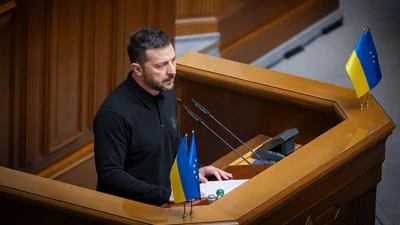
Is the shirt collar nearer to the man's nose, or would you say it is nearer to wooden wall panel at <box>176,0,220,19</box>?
the man's nose

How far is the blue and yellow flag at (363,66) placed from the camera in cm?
520

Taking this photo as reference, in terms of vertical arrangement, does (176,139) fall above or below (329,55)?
below

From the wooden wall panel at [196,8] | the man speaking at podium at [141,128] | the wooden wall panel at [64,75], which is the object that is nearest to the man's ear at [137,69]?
the man speaking at podium at [141,128]

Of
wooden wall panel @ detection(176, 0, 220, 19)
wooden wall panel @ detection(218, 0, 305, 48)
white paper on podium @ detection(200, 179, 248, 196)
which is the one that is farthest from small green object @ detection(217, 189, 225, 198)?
wooden wall panel @ detection(218, 0, 305, 48)

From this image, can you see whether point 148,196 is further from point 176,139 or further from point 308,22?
point 308,22

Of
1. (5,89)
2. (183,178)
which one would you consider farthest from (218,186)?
(5,89)

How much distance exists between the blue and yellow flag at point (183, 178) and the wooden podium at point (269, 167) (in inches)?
2.8

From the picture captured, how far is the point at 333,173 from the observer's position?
474 cm

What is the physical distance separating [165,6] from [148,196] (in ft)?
6.21

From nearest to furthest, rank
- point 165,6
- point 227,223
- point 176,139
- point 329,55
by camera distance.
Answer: point 227,223, point 176,139, point 165,6, point 329,55

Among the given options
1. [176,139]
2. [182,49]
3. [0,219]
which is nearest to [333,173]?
[176,139]

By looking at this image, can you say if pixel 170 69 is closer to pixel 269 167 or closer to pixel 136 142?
pixel 136 142

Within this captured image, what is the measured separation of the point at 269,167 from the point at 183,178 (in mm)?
641

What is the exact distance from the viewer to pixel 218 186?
4.75 metres
